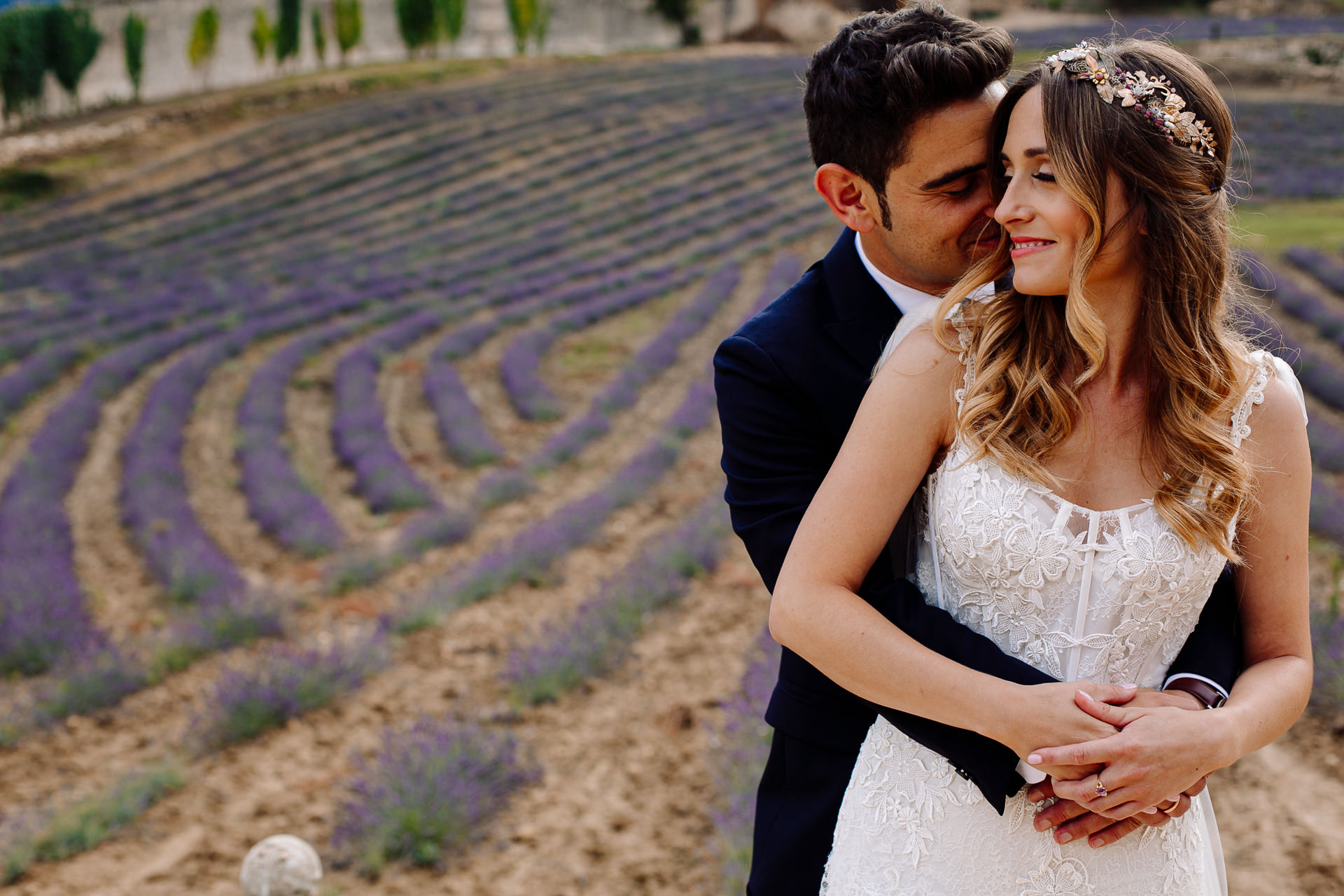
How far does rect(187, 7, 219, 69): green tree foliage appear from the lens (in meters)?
26.2

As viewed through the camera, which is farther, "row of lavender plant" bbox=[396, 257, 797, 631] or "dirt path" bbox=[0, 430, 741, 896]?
"row of lavender plant" bbox=[396, 257, 797, 631]

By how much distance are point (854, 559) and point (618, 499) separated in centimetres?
530

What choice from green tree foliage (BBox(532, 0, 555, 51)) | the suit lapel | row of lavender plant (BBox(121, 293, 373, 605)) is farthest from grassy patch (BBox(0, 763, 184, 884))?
green tree foliage (BBox(532, 0, 555, 51))

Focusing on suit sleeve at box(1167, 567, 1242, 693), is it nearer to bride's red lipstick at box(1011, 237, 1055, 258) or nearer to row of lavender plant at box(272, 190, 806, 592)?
bride's red lipstick at box(1011, 237, 1055, 258)

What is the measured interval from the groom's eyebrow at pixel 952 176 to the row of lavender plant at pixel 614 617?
319cm

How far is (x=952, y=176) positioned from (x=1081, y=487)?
55cm

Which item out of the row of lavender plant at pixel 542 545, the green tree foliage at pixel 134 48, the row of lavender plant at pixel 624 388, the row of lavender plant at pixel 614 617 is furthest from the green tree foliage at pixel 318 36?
the row of lavender plant at pixel 614 617

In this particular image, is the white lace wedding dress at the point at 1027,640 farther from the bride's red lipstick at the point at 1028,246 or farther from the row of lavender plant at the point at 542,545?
the row of lavender plant at the point at 542,545

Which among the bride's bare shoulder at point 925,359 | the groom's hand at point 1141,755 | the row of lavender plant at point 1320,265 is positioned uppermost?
the bride's bare shoulder at point 925,359

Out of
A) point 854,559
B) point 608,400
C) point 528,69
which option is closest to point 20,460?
point 608,400

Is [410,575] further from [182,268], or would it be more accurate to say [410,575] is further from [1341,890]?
[182,268]

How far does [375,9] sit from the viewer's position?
3322 centimetres

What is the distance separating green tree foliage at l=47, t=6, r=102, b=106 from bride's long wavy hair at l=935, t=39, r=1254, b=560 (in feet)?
93.4

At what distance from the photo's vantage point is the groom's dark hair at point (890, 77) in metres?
1.54
